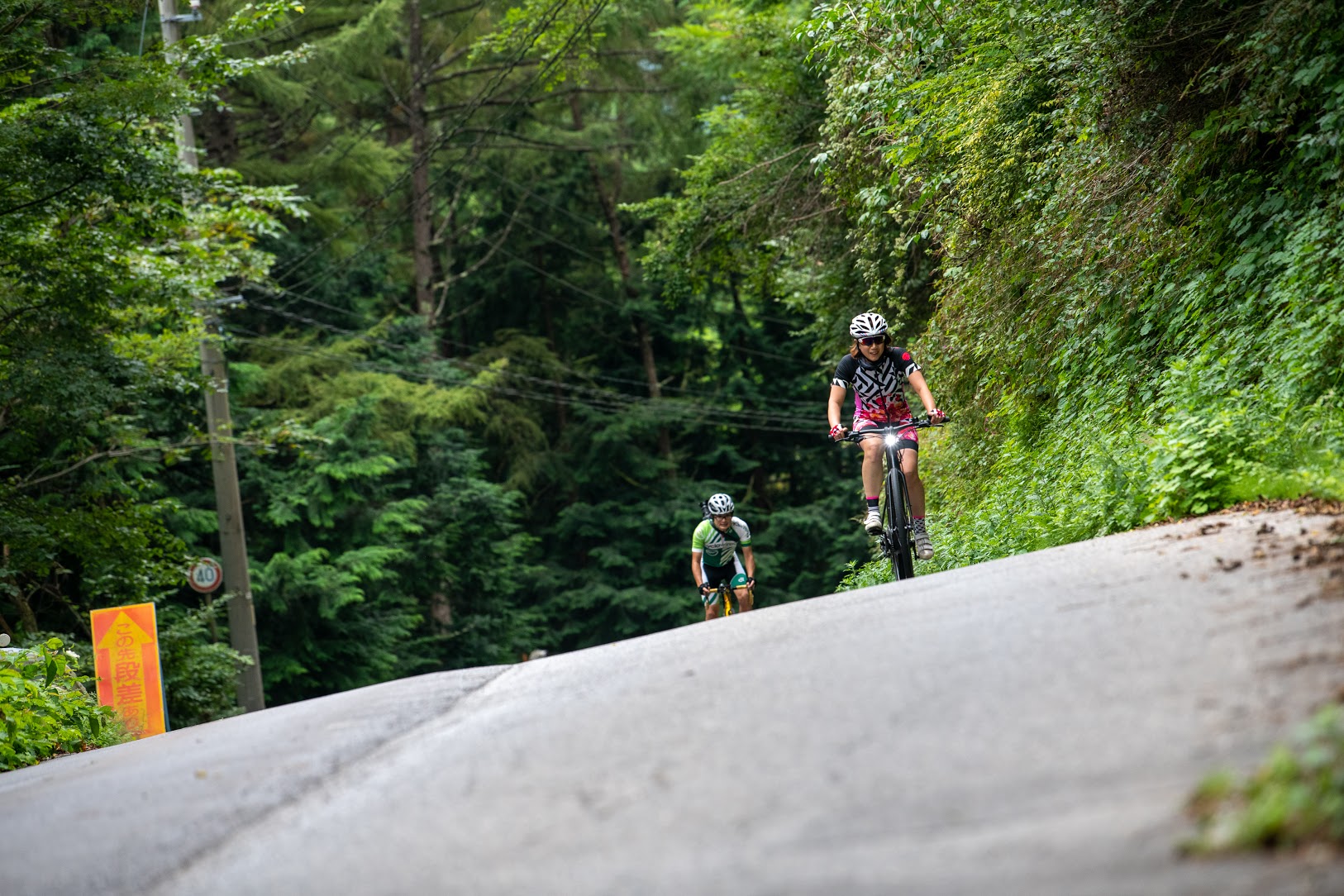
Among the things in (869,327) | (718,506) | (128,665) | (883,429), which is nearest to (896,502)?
(883,429)

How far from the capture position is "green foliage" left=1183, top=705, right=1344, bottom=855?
3039 millimetres

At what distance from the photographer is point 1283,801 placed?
10.2ft

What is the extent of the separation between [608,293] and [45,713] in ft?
120

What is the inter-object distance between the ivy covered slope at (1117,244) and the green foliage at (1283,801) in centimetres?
439

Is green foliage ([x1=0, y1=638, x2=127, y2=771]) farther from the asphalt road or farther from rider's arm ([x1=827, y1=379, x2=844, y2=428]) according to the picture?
rider's arm ([x1=827, y1=379, x2=844, y2=428])

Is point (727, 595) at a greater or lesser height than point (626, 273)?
lesser

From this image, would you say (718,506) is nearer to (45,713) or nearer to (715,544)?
(715,544)

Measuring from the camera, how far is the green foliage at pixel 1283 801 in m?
3.04

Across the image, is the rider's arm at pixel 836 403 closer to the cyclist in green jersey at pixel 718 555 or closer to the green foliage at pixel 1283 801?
the cyclist in green jersey at pixel 718 555

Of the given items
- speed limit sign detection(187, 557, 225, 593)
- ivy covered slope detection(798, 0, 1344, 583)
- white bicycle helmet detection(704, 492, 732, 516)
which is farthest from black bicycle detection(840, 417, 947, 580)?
speed limit sign detection(187, 557, 225, 593)

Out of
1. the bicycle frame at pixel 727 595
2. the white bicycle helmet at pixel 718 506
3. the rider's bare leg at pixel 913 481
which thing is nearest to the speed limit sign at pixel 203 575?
the bicycle frame at pixel 727 595

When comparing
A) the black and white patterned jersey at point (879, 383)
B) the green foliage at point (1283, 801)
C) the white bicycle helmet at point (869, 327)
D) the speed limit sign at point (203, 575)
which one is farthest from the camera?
the speed limit sign at point (203, 575)

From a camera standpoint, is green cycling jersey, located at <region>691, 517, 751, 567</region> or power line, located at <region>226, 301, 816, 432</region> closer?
green cycling jersey, located at <region>691, 517, 751, 567</region>

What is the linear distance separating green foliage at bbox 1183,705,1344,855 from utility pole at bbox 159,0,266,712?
20095 mm
